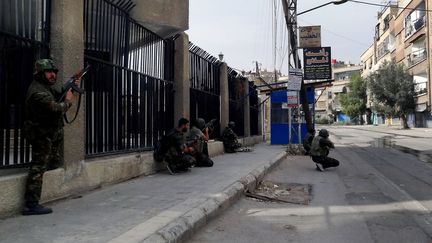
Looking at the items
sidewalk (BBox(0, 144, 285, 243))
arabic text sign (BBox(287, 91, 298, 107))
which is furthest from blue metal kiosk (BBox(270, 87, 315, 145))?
sidewalk (BBox(0, 144, 285, 243))

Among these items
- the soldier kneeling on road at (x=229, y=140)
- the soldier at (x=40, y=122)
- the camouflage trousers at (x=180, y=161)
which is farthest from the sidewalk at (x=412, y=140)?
the soldier at (x=40, y=122)

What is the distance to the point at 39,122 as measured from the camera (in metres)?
5.54

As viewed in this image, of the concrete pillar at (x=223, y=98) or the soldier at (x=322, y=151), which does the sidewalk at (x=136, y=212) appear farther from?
the concrete pillar at (x=223, y=98)

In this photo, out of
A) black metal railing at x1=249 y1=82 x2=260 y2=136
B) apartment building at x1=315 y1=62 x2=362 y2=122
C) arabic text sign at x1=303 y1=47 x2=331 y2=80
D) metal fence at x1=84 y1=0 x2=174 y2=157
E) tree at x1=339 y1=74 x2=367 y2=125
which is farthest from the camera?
apartment building at x1=315 y1=62 x2=362 y2=122

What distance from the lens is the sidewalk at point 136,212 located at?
4.55m

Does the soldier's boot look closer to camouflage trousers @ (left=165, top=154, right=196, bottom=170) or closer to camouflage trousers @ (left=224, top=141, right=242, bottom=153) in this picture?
camouflage trousers @ (left=165, top=154, right=196, bottom=170)

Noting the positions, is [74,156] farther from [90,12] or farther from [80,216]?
[90,12]

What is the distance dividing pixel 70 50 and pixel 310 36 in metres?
14.5

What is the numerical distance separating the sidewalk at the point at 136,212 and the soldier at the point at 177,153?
587 mm

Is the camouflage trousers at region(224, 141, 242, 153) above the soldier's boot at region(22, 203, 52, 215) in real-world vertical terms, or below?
above

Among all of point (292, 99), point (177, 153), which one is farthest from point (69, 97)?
point (292, 99)

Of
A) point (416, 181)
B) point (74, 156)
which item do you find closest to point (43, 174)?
point (74, 156)

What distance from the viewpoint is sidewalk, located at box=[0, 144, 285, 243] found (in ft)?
14.9

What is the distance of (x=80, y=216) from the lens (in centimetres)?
541
